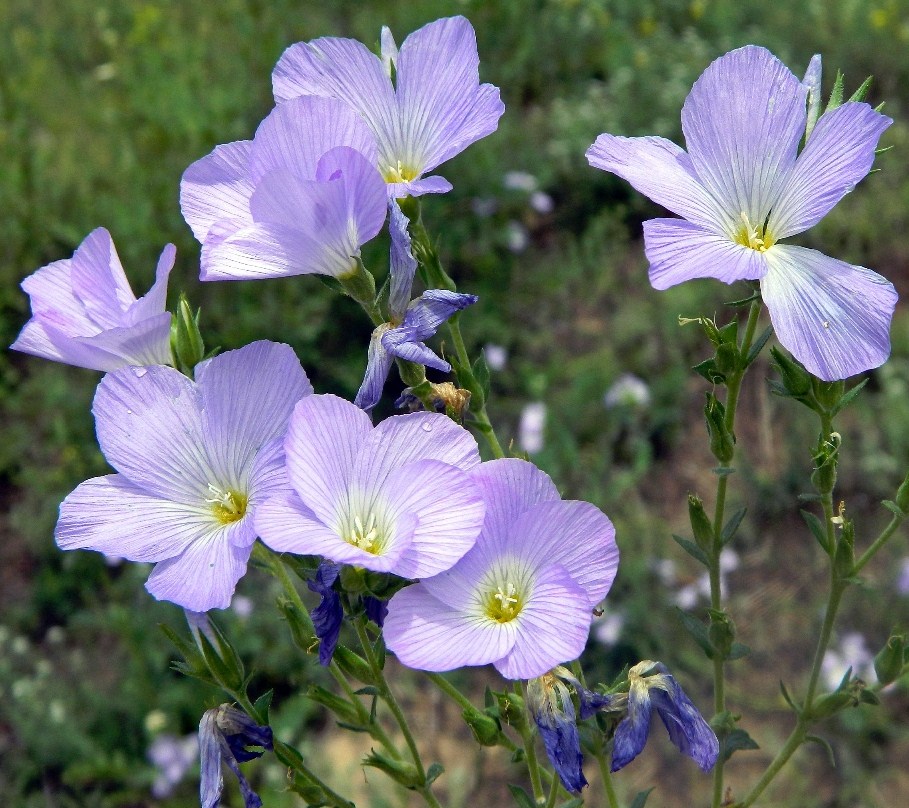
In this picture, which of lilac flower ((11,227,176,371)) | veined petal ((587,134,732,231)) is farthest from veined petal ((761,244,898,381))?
lilac flower ((11,227,176,371))

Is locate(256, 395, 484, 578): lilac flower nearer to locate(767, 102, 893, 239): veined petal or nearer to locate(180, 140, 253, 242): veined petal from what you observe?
locate(180, 140, 253, 242): veined petal

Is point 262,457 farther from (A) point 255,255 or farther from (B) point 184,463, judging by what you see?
(A) point 255,255

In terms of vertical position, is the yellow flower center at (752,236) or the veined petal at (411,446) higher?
the yellow flower center at (752,236)

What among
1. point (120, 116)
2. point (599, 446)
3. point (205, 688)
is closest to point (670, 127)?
point (599, 446)

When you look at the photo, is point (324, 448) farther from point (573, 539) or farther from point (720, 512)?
point (720, 512)

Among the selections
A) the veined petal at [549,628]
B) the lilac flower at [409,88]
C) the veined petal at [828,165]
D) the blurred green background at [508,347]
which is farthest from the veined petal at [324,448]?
the blurred green background at [508,347]

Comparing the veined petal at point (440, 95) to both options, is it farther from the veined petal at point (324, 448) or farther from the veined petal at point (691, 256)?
the veined petal at point (324, 448)
